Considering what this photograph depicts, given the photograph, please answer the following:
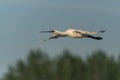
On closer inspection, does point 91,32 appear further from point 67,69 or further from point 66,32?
point 67,69

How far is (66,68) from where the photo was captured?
1375 inches

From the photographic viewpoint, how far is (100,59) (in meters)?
35.8

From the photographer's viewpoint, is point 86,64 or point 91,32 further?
point 86,64

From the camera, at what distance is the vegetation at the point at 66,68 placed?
110ft

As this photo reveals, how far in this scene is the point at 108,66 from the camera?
35250 mm

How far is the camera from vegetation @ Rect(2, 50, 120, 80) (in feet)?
110

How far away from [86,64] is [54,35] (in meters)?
19.3

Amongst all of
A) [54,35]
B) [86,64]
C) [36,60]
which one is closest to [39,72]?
[36,60]

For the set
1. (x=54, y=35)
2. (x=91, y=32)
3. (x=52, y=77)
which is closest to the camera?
(x=91, y=32)

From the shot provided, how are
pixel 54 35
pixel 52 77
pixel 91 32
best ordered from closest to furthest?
1. pixel 91 32
2. pixel 54 35
3. pixel 52 77

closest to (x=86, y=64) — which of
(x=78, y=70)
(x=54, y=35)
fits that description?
(x=78, y=70)

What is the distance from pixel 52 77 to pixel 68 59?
1.52m

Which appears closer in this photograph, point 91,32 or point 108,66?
point 91,32

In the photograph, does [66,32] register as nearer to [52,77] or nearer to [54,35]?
[54,35]
